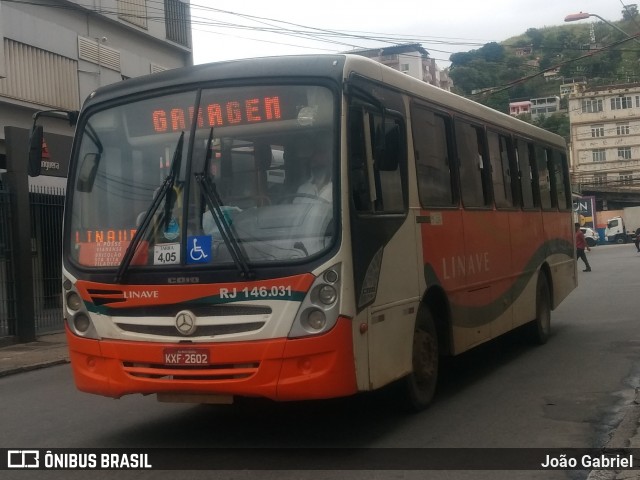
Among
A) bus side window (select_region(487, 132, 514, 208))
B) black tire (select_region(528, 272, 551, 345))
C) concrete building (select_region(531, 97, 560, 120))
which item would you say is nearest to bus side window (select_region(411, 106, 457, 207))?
bus side window (select_region(487, 132, 514, 208))

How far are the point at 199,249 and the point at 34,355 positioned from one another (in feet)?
27.9

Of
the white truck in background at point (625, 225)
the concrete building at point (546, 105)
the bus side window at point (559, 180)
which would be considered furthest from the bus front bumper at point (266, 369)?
the concrete building at point (546, 105)

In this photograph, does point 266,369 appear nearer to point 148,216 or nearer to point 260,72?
point 148,216

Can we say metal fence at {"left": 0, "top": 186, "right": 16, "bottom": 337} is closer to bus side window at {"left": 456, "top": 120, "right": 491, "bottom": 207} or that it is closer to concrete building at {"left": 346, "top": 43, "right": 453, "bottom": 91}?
bus side window at {"left": 456, "top": 120, "right": 491, "bottom": 207}

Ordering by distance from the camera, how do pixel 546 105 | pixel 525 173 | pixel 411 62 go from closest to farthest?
1. pixel 525 173
2. pixel 411 62
3. pixel 546 105

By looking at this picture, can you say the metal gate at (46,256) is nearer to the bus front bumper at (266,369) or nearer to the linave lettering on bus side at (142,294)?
the linave lettering on bus side at (142,294)

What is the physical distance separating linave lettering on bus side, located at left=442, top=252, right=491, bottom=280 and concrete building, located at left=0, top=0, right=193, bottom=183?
11.1 m

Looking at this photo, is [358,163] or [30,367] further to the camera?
[30,367]

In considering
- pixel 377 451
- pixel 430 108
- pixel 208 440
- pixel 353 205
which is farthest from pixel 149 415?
pixel 430 108

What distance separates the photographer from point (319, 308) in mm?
6109

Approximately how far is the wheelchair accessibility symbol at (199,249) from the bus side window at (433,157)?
2.37m

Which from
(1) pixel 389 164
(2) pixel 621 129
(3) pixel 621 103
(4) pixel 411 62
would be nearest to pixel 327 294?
(1) pixel 389 164

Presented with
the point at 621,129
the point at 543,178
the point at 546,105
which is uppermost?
the point at 546,105

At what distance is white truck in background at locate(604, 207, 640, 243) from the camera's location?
71.8m
